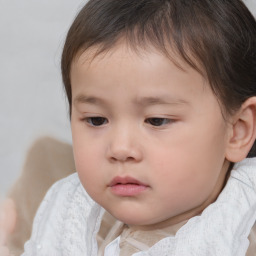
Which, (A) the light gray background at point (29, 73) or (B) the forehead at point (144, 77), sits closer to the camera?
(B) the forehead at point (144, 77)

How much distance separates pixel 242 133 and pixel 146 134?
0.79 ft

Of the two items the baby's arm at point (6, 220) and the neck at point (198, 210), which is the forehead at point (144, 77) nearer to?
the neck at point (198, 210)

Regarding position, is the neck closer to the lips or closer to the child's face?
the child's face

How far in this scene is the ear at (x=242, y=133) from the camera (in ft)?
4.67

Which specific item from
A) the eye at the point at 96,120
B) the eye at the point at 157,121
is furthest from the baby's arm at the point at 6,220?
the eye at the point at 157,121

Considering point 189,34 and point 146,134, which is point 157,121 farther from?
point 189,34

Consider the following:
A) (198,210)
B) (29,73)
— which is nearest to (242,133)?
(198,210)

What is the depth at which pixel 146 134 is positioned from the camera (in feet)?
4.30

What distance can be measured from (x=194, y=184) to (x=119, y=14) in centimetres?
37

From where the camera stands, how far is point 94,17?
139 cm

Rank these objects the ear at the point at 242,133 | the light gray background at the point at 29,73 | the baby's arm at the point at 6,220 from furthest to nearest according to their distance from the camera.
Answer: the light gray background at the point at 29,73 < the baby's arm at the point at 6,220 < the ear at the point at 242,133

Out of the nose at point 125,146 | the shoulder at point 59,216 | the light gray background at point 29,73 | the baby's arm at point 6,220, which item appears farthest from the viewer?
the light gray background at point 29,73

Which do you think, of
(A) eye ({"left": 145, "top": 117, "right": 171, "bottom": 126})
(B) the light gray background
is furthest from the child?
(B) the light gray background

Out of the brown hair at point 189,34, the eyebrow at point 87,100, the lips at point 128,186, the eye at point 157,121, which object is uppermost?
the brown hair at point 189,34
